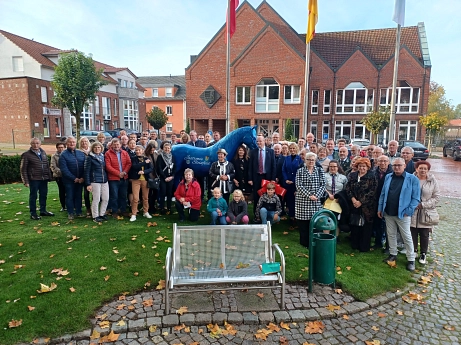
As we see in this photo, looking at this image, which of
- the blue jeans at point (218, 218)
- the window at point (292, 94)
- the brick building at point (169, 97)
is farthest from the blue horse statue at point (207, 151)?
the brick building at point (169, 97)

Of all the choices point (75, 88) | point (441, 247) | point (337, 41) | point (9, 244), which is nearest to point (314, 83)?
point (337, 41)

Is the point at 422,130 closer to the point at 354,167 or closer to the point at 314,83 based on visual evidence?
the point at 314,83

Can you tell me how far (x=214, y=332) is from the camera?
13.3 feet

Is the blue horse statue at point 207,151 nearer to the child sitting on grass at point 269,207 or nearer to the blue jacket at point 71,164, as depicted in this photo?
the child sitting on grass at point 269,207

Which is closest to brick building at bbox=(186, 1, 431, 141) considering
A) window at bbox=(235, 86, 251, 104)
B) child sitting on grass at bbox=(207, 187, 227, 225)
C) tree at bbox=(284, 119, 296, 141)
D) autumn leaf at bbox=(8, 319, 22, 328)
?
window at bbox=(235, 86, 251, 104)

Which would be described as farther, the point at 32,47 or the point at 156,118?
the point at 156,118

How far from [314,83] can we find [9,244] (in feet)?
117

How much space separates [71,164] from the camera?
7.75 meters

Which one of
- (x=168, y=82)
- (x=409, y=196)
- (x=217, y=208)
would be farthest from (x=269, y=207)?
(x=168, y=82)

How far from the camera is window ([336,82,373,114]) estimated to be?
119 feet

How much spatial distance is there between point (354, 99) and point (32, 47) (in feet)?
125

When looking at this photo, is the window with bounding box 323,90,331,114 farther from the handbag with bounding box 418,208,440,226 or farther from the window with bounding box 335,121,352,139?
the handbag with bounding box 418,208,440,226

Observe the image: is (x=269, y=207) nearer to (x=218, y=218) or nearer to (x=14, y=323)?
(x=218, y=218)

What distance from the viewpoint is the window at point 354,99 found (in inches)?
1431
